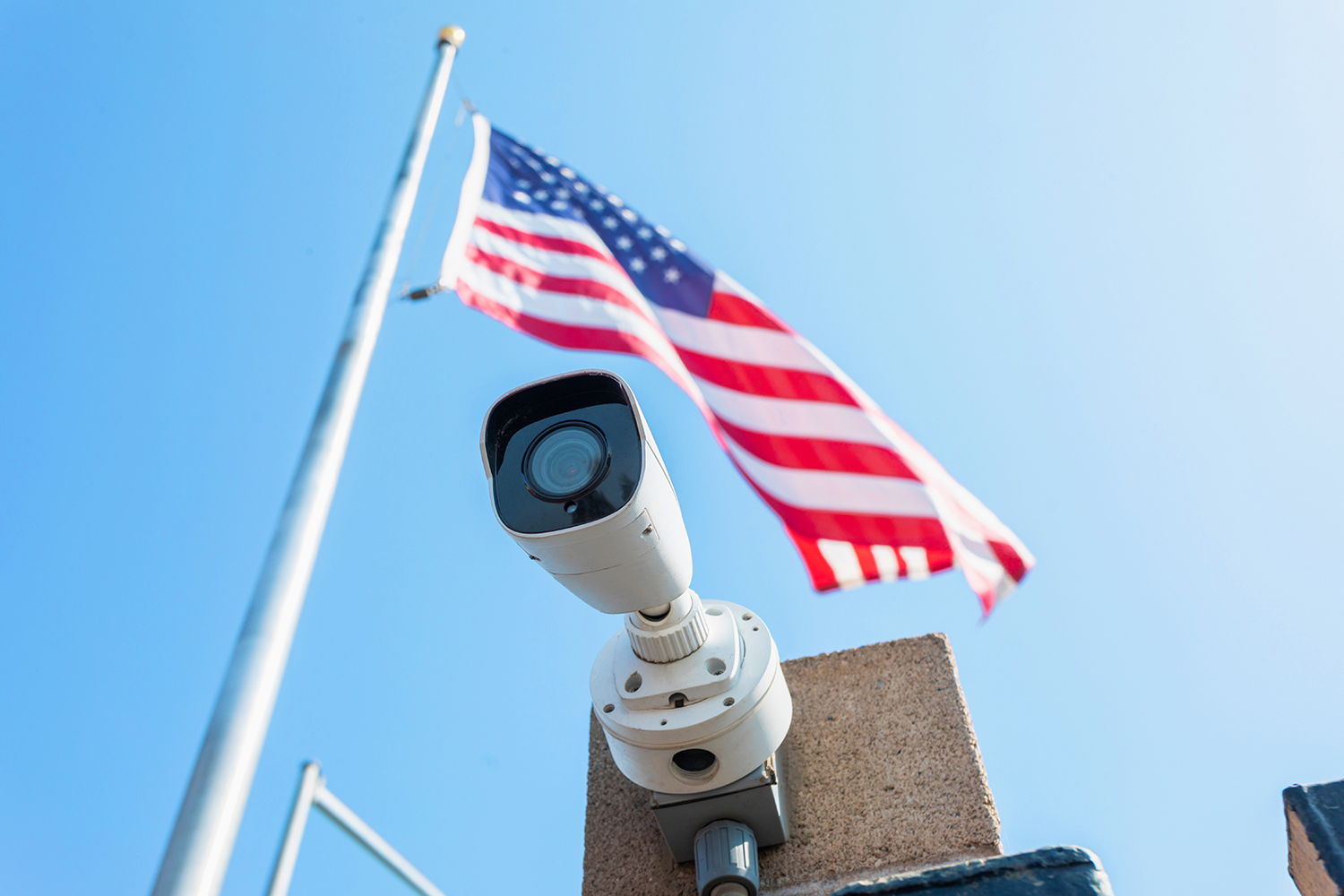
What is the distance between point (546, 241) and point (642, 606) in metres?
2.56

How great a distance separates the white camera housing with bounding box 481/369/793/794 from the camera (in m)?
1.41

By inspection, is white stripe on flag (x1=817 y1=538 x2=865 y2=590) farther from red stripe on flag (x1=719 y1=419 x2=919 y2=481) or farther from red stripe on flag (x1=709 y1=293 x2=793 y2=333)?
red stripe on flag (x1=709 y1=293 x2=793 y2=333)

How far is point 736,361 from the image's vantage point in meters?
3.31

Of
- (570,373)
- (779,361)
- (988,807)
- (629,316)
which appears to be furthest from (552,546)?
(629,316)

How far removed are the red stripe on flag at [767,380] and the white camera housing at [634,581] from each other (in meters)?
1.38

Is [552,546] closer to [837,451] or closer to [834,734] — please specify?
[834,734]

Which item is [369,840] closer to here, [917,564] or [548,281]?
[917,564]

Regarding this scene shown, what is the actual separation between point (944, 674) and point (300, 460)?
168 cm

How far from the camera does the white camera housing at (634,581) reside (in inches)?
55.3

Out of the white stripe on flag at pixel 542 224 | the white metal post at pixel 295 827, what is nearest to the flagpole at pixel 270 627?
the white metal post at pixel 295 827

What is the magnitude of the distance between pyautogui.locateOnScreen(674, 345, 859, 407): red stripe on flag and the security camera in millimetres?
1378

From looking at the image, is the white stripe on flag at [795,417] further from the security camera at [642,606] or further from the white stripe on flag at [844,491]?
the security camera at [642,606]

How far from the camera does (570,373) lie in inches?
60.3

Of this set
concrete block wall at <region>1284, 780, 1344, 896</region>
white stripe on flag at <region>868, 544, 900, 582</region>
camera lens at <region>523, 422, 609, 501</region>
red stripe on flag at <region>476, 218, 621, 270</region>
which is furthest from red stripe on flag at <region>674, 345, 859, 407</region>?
concrete block wall at <region>1284, 780, 1344, 896</region>
